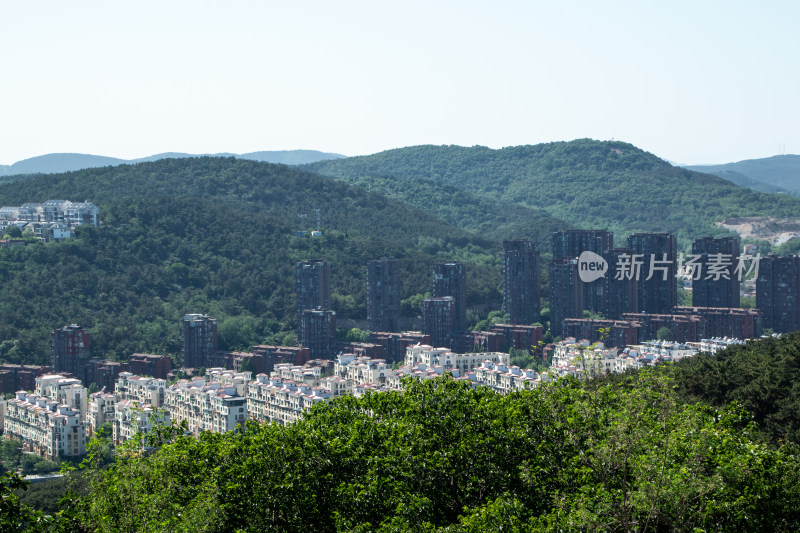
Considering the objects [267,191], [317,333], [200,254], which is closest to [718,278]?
[317,333]

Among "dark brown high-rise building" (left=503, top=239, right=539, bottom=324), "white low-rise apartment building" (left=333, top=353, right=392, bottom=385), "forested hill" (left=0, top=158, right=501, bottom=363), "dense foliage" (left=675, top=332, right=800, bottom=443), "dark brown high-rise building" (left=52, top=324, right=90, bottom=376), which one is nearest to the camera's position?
"dense foliage" (left=675, top=332, right=800, bottom=443)

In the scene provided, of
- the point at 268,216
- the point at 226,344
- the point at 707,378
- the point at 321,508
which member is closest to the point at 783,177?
the point at 268,216

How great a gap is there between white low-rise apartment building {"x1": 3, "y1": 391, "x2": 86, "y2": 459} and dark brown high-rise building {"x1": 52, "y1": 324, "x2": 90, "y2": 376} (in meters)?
6.95

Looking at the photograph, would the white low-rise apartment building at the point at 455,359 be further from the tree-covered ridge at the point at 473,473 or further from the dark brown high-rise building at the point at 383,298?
the tree-covered ridge at the point at 473,473

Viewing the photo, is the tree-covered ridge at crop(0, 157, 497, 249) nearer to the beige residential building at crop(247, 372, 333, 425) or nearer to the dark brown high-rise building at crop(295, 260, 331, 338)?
the dark brown high-rise building at crop(295, 260, 331, 338)


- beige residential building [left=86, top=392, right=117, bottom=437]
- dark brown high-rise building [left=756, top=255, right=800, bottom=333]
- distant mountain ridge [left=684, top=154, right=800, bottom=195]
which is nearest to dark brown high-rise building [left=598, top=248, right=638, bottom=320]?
dark brown high-rise building [left=756, top=255, right=800, bottom=333]

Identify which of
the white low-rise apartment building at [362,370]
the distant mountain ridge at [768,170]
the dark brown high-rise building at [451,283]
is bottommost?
the white low-rise apartment building at [362,370]

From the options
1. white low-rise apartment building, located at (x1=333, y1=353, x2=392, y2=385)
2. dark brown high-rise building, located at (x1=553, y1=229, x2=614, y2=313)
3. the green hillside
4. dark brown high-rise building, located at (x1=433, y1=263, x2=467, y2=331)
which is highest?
the green hillside

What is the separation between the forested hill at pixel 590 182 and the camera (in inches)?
3420

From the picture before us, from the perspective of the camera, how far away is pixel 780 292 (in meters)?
45.4

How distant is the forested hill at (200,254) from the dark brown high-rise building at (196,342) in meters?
1.54

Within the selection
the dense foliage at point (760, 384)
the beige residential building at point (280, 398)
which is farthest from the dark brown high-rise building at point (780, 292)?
the dense foliage at point (760, 384)

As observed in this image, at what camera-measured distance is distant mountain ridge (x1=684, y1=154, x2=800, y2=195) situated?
165 metres

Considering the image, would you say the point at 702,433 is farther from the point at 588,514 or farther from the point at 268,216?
the point at 268,216
